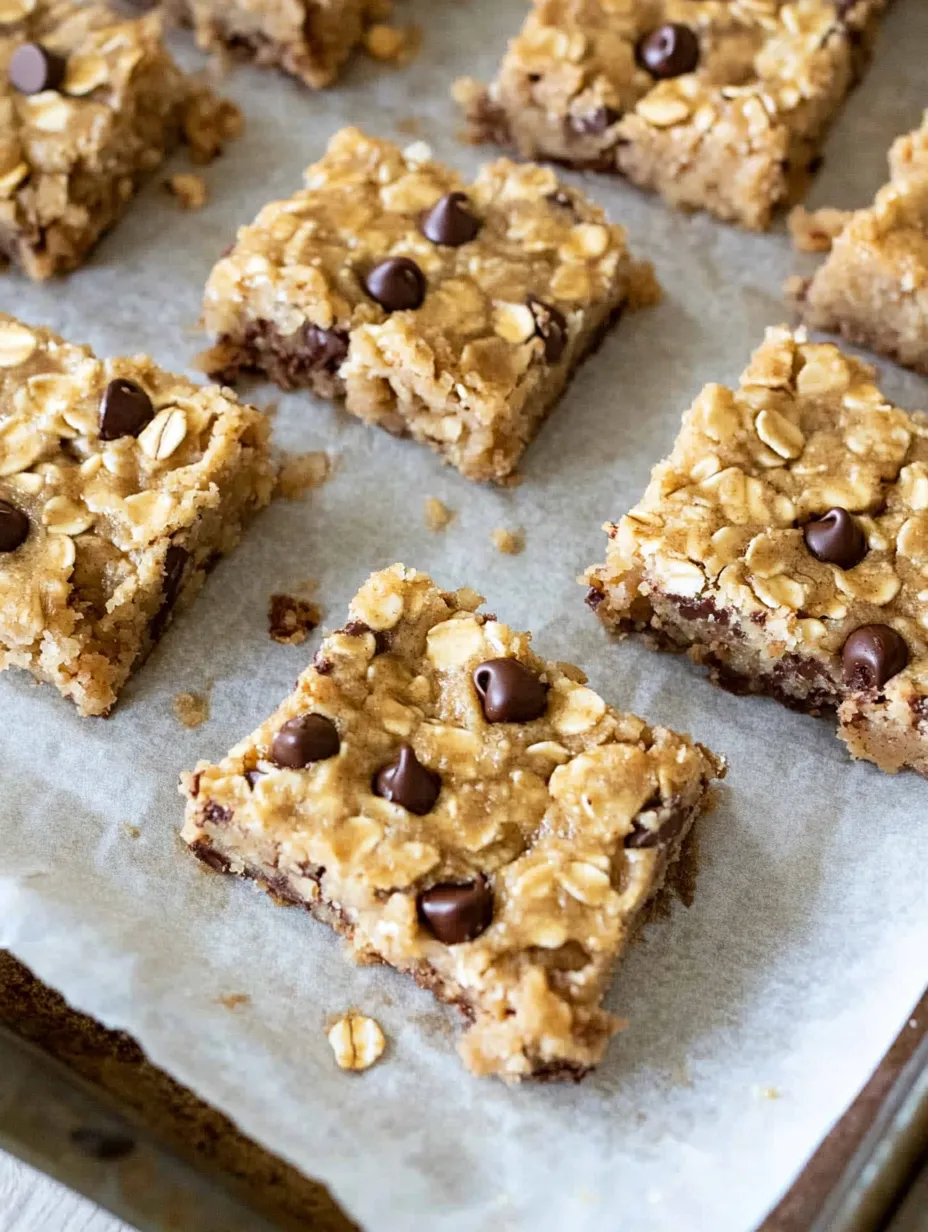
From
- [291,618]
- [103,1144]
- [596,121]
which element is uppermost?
[596,121]

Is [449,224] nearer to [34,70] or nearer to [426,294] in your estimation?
[426,294]

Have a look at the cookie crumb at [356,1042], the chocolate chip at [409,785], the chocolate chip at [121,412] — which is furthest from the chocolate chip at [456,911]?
the chocolate chip at [121,412]

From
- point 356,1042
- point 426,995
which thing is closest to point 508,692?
point 426,995

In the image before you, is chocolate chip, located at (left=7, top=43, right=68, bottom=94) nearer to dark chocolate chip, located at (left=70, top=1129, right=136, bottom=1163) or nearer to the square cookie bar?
the square cookie bar

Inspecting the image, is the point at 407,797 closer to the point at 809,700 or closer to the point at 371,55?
the point at 809,700

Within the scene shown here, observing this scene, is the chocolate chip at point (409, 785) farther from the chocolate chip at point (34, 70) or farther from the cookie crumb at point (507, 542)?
the chocolate chip at point (34, 70)

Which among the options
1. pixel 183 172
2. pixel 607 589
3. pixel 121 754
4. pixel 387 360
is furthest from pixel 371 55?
pixel 121 754
